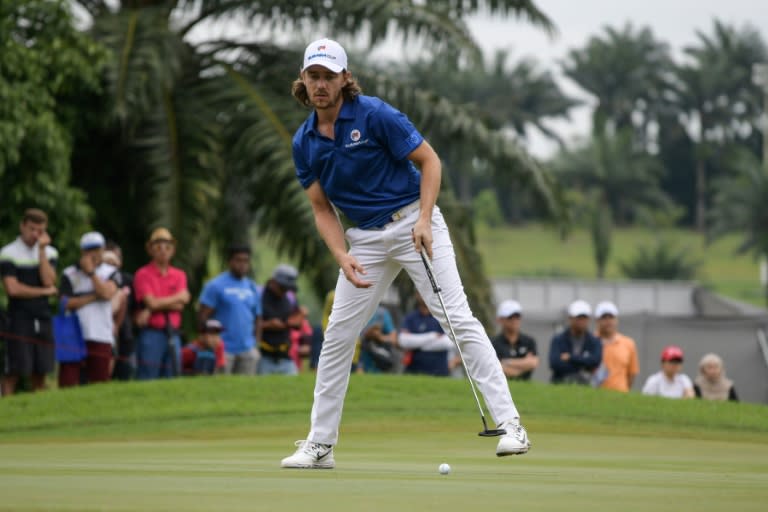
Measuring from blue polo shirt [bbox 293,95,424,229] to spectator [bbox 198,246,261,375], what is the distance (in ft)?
24.7

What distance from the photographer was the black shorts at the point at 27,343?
1289 centimetres

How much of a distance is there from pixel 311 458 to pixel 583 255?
87.4 meters

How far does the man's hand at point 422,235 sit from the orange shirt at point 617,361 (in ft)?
26.7

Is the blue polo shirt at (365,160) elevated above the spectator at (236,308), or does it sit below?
above

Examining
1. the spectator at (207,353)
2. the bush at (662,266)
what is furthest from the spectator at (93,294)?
the bush at (662,266)

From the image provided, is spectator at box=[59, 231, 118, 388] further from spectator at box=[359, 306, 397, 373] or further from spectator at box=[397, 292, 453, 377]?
spectator at box=[397, 292, 453, 377]

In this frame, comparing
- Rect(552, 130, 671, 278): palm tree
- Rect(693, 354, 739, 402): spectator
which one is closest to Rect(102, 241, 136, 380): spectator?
Rect(693, 354, 739, 402): spectator

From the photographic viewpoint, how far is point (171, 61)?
57.7 feet

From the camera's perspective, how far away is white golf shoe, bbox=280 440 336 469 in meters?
6.69

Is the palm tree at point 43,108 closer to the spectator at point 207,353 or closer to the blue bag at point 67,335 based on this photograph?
the spectator at point 207,353

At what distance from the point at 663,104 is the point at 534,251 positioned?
14.9m

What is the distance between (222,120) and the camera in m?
18.9

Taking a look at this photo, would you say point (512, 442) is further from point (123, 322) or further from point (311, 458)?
point (123, 322)

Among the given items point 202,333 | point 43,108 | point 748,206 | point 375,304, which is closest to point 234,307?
point 202,333
